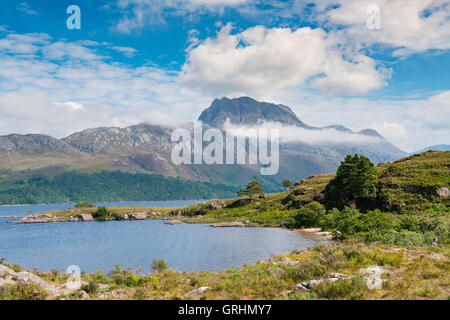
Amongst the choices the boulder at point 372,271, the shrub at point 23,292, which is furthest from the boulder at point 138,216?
the boulder at point 372,271

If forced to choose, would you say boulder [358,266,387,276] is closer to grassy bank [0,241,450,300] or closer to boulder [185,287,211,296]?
grassy bank [0,241,450,300]

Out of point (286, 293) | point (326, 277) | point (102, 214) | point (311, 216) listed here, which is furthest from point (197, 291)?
point (102, 214)

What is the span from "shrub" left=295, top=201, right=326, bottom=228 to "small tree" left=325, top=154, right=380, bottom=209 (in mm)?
12633

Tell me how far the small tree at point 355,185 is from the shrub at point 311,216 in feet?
41.4

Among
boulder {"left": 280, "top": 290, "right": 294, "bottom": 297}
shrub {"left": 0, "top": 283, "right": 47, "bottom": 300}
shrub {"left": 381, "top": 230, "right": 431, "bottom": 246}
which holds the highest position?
boulder {"left": 280, "top": 290, "right": 294, "bottom": 297}

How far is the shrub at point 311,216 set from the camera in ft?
311

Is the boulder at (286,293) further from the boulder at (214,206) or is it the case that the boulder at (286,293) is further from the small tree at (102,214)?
the small tree at (102,214)

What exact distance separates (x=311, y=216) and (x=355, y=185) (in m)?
22.1

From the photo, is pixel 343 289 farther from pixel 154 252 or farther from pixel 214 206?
pixel 214 206

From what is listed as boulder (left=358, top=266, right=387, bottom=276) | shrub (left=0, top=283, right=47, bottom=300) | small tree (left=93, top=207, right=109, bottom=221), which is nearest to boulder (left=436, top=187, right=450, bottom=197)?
boulder (left=358, top=266, right=387, bottom=276)

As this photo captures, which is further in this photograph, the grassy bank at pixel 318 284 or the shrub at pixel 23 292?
the shrub at pixel 23 292

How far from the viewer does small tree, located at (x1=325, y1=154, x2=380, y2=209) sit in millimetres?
101562
